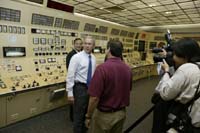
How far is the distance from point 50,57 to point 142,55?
5.40m

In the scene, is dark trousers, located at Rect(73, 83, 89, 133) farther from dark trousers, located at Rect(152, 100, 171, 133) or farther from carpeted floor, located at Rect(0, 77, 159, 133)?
dark trousers, located at Rect(152, 100, 171, 133)

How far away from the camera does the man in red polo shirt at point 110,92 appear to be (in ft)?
5.74

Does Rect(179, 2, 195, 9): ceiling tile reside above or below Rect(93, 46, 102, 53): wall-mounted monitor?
above

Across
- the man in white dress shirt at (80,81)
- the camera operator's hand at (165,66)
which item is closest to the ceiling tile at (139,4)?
the man in white dress shirt at (80,81)

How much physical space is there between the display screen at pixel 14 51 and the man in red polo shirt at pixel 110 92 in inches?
82.4

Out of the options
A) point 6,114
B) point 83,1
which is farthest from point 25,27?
point 83,1

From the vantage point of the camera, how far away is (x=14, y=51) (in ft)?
11.0

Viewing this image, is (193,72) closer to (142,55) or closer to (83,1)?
(83,1)

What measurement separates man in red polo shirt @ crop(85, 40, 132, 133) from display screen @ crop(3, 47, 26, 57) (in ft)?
6.87

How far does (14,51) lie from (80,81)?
1550 mm

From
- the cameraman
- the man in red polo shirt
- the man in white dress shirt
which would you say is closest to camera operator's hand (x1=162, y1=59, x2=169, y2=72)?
the cameraman

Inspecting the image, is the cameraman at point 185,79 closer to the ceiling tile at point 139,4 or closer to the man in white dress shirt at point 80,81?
the man in white dress shirt at point 80,81

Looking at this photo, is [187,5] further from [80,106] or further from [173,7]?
[80,106]

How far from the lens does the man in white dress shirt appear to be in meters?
2.53
